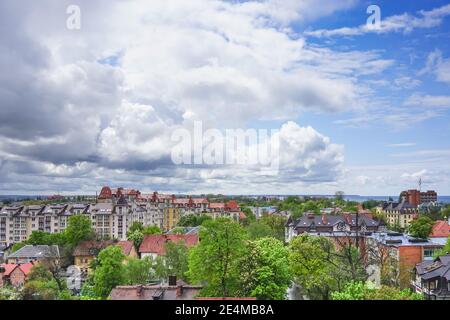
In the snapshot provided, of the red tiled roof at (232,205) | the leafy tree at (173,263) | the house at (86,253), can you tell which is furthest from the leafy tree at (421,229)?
the house at (86,253)

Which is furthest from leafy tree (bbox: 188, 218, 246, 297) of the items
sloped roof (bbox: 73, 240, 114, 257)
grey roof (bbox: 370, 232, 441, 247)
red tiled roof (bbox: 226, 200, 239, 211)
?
red tiled roof (bbox: 226, 200, 239, 211)

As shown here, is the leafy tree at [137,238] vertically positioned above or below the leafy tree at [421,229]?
below

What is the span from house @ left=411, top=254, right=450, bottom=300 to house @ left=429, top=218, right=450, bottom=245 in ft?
10.9

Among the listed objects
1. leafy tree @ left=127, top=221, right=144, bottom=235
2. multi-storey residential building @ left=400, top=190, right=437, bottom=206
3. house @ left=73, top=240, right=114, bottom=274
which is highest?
multi-storey residential building @ left=400, top=190, right=437, bottom=206

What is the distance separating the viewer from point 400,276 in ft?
24.8

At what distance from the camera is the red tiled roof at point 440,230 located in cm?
1059

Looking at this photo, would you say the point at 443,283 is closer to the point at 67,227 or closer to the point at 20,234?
the point at 67,227

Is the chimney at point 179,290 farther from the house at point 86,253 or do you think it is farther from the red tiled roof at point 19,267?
the house at point 86,253

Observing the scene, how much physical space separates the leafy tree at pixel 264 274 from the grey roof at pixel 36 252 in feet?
15.6

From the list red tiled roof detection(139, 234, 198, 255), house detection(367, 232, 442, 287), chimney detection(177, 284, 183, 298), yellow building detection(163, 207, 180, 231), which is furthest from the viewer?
yellow building detection(163, 207, 180, 231)

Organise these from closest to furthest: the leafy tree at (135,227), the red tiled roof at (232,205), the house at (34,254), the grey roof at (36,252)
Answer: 1. the house at (34,254)
2. the grey roof at (36,252)
3. the leafy tree at (135,227)
4. the red tiled roof at (232,205)

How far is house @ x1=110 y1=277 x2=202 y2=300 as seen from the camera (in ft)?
19.4

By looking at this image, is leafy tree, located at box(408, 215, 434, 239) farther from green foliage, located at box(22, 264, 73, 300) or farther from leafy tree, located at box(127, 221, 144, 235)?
green foliage, located at box(22, 264, 73, 300)
